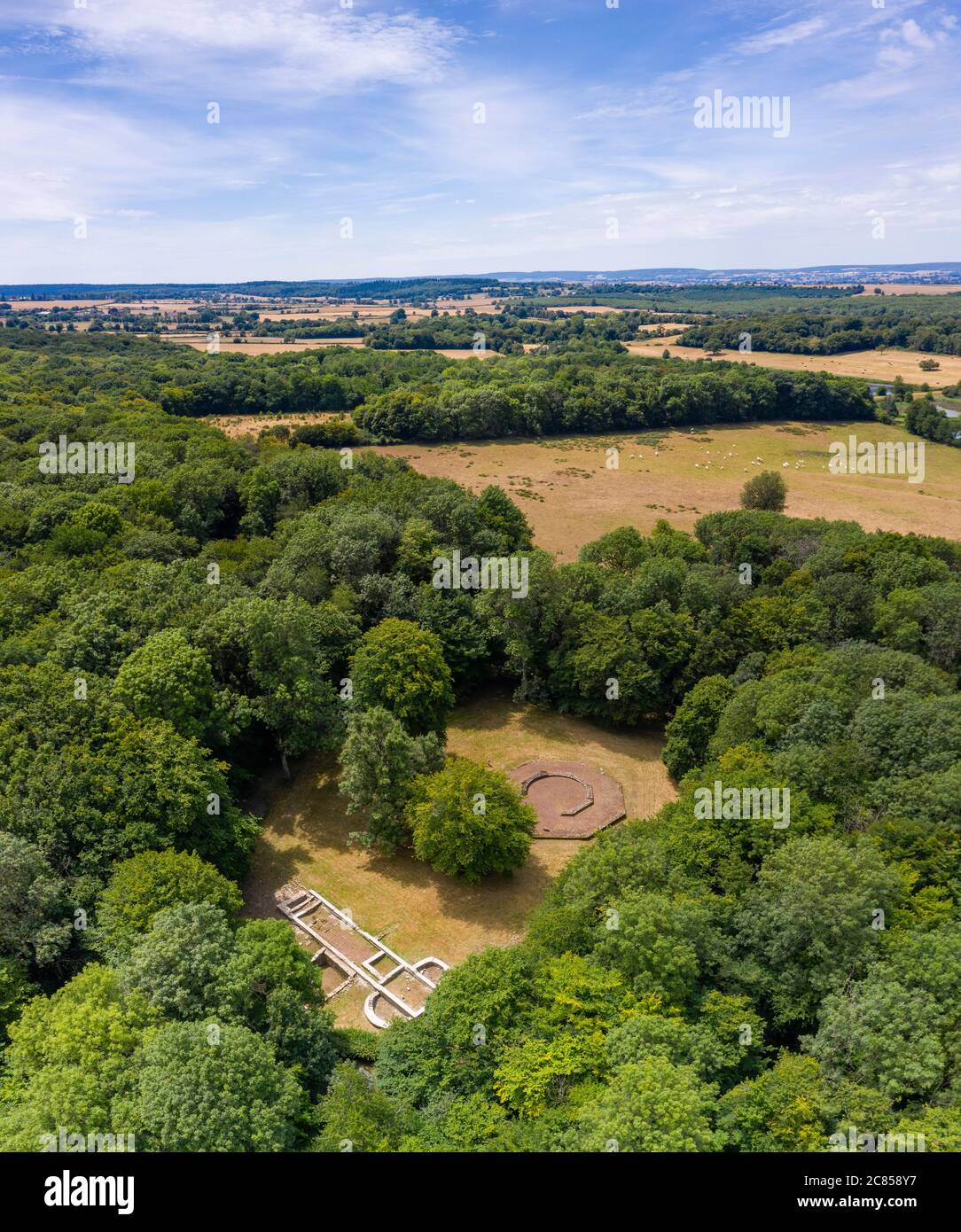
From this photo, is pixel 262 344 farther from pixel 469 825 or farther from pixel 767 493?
pixel 469 825

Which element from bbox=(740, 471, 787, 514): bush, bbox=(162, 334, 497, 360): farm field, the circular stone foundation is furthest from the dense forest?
bbox=(162, 334, 497, 360): farm field

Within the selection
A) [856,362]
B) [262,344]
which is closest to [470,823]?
[856,362]

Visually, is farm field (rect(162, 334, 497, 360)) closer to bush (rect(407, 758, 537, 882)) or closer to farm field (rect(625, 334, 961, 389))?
farm field (rect(625, 334, 961, 389))

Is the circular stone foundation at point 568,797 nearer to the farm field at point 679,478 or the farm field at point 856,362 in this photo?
the farm field at point 679,478

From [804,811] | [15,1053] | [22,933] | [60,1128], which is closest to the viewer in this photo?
[60,1128]

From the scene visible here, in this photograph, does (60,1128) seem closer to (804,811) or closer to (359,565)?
(804,811)

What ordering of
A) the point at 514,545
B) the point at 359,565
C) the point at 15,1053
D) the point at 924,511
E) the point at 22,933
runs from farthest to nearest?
1. the point at 924,511
2. the point at 514,545
3. the point at 359,565
4. the point at 22,933
5. the point at 15,1053

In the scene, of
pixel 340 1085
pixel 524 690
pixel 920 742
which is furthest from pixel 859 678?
pixel 340 1085
